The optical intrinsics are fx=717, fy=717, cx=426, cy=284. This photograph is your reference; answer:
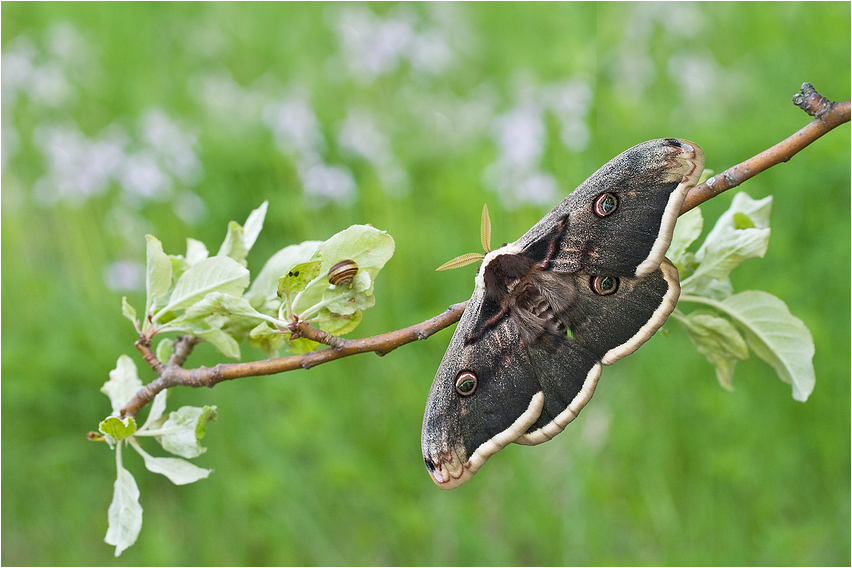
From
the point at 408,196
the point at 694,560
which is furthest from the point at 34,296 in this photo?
the point at 694,560

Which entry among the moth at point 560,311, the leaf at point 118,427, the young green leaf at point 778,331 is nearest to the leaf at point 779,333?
the young green leaf at point 778,331

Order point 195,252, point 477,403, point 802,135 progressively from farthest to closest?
point 195,252, point 477,403, point 802,135

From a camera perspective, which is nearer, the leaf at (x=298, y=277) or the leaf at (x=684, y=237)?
the leaf at (x=298, y=277)

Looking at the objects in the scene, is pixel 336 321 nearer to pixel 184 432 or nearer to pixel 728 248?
pixel 184 432

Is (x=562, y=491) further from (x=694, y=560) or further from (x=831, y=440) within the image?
(x=831, y=440)

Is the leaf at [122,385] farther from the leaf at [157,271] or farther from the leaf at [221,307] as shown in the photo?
the leaf at [221,307]

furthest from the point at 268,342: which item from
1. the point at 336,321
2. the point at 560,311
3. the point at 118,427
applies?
the point at 560,311

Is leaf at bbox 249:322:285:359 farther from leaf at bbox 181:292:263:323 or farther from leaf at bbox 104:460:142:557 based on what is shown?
leaf at bbox 104:460:142:557

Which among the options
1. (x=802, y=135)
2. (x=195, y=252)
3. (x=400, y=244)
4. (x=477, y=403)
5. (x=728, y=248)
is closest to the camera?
(x=802, y=135)
